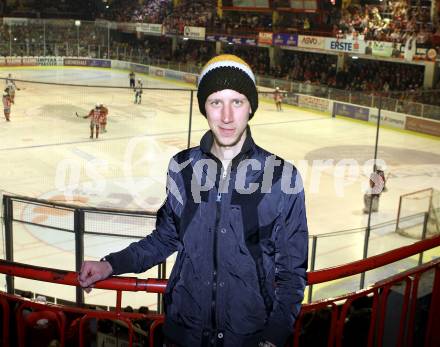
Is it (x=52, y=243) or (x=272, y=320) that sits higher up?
(x=272, y=320)

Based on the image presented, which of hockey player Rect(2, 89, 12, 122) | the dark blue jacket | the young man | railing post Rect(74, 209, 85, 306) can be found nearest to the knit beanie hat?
the young man

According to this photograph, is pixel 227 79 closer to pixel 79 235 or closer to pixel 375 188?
pixel 79 235

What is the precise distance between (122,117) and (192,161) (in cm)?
2209

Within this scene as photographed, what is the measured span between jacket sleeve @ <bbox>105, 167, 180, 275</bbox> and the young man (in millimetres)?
112

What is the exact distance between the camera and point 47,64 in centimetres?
4000

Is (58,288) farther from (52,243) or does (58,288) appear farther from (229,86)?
(229,86)

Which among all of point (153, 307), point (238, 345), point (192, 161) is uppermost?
point (192, 161)

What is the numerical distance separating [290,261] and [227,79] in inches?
28.9

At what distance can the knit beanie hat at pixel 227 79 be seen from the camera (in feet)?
7.36

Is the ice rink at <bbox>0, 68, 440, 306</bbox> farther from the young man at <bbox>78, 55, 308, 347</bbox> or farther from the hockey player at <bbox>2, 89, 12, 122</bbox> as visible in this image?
the young man at <bbox>78, 55, 308, 347</bbox>

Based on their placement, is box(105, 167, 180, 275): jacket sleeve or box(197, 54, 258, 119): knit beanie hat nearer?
box(197, 54, 258, 119): knit beanie hat

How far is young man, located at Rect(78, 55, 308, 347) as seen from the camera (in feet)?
6.86

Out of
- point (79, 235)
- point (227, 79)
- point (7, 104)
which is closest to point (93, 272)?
point (227, 79)

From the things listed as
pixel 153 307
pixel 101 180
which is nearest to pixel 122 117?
pixel 101 180
